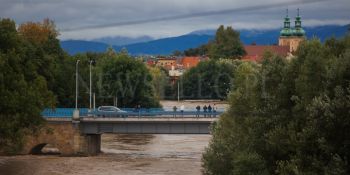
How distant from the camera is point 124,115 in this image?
69.7 meters

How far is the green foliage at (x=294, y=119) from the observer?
980 inches

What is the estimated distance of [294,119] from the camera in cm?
2814

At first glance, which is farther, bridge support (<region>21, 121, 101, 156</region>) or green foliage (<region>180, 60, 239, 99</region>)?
green foliage (<region>180, 60, 239, 99</region>)

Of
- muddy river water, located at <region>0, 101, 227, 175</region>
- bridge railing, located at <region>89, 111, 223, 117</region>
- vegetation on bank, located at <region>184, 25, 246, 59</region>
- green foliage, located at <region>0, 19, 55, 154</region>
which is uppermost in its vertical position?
vegetation on bank, located at <region>184, 25, 246, 59</region>

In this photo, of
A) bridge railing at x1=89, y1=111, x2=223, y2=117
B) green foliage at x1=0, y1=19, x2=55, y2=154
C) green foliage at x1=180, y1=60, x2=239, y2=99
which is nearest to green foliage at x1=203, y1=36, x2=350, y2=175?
green foliage at x1=0, y1=19, x2=55, y2=154

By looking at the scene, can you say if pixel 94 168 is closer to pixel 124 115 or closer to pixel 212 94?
pixel 124 115

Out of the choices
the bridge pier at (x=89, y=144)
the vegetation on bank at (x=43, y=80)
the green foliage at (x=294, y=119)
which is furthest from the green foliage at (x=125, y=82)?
the green foliage at (x=294, y=119)

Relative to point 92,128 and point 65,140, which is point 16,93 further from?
point 92,128

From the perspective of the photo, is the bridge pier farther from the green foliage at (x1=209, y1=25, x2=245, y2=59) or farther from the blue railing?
the green foliage at (x1=209, y1=25, x2=245, y2=59)

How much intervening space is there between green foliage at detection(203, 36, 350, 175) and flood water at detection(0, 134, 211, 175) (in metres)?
21.9

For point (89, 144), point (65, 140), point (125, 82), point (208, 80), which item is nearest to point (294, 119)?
point (65, 140)

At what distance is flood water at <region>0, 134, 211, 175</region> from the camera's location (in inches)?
2233

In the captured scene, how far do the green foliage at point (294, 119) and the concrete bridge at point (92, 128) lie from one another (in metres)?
31.4

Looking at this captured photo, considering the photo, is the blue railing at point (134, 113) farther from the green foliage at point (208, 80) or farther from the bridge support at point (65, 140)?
the green foliage at point (208, 80)
